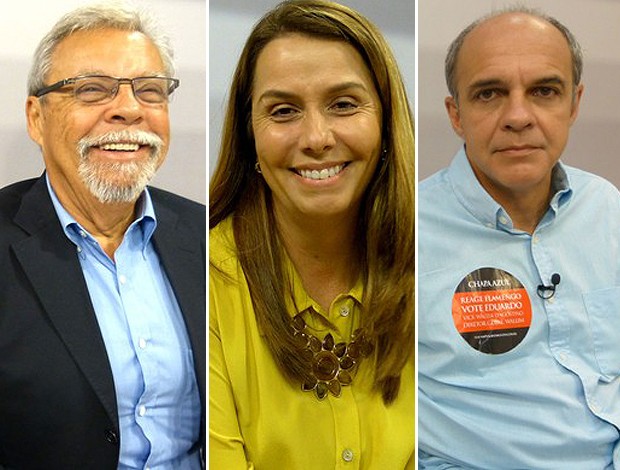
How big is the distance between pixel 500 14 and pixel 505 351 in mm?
1043

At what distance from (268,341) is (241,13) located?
3.12 ft

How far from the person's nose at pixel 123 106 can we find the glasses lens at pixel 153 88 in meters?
0.02

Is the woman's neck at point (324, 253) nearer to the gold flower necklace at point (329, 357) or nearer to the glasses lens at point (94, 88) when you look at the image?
the gold flower necklace at point (329, 357)

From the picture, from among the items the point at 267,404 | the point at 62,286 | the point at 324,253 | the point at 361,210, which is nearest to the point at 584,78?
the point at 361,210

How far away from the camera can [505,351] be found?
2.82m

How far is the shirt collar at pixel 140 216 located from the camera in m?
2.52

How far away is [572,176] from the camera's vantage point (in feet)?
9.54

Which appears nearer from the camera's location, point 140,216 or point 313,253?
point 140,216

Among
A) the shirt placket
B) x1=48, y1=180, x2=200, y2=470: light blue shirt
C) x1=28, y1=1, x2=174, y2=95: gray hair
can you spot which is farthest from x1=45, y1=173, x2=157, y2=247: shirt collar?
the shirt placket

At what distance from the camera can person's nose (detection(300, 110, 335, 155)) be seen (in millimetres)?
2602

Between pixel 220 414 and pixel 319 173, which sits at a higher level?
pixel 319 173

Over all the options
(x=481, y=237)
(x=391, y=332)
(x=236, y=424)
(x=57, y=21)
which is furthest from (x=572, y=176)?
(x=57, y=21)

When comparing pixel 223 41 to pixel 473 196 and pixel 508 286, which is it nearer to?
pixel 473 196

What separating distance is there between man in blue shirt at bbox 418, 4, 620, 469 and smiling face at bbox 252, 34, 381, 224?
0.92 ft
